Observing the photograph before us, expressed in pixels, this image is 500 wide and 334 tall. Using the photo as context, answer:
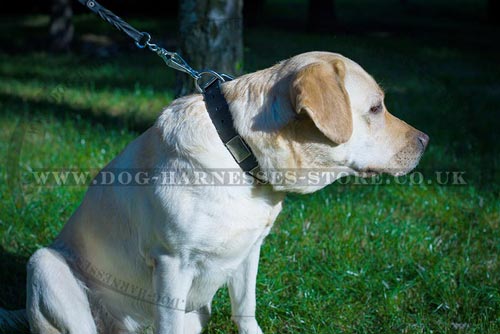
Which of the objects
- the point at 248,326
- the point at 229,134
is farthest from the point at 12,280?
the point at 229,134

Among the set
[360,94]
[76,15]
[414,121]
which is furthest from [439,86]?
[76,15]

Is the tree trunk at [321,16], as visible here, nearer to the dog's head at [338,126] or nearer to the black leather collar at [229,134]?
the dog's head at [338,126]

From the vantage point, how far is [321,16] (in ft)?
42.6

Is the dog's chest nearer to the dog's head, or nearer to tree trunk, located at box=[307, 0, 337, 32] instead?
the dog's head

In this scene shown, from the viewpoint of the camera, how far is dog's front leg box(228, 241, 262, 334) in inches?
119

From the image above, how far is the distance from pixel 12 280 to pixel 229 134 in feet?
6.68

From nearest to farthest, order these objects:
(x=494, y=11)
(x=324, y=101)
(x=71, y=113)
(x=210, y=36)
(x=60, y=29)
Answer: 1. (x=324, y=101)
2. (x=210, y=36)
3. (x=71, y=113)
4. (x=60, y=29)
5. (x=494, y=11)

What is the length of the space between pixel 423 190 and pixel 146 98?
3.77 m

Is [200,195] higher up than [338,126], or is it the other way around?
[338,126]

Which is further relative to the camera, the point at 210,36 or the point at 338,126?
the point at 210,36

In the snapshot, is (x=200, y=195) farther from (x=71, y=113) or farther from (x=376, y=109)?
(x=71, y=113)

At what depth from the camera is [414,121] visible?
6922mm

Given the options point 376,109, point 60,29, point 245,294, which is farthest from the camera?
point 60,29

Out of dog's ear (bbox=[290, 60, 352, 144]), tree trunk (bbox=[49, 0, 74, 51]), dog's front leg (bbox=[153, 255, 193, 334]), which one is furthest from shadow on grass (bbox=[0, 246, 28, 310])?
tree trunk (bbox=[49, 0, 74, 51])
